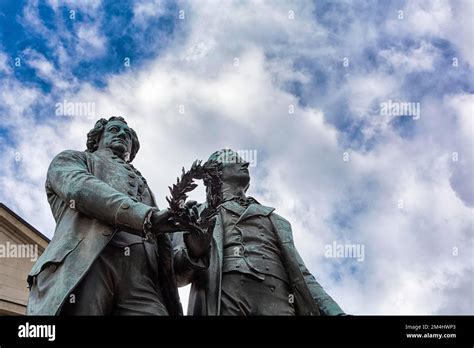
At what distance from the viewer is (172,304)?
8.71m

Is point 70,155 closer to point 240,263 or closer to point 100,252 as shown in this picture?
point 100,252

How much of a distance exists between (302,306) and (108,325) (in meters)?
2.69

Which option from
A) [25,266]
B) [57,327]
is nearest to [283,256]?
[57,327]

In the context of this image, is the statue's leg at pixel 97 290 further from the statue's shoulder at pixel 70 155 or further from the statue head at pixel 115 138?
the statue head at pixel 115 138

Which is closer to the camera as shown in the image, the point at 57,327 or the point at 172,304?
the point at 57,327

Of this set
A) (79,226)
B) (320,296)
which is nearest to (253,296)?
(320,296)

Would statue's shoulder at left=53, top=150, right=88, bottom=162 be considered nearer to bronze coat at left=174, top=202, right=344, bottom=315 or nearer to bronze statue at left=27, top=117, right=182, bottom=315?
bronze statue at left=27, top=117, right=182, bottom=315

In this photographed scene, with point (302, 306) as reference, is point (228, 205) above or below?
above

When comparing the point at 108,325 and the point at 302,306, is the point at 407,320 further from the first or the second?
the point at 108,325

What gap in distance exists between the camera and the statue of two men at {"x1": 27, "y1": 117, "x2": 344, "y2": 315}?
810cm

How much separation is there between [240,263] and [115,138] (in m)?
2.33

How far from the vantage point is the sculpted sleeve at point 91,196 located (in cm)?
820

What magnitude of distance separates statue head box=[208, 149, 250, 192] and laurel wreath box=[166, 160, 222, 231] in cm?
193

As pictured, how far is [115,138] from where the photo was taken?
33.2 ft
